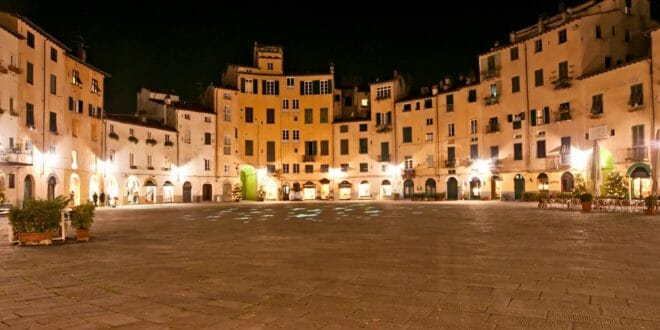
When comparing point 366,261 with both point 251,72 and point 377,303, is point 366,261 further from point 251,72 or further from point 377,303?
point 251,72

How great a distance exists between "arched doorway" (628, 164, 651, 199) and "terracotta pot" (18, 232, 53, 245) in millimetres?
37704

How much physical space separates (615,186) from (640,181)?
192 inches

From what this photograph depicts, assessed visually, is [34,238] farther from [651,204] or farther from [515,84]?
[515,84]

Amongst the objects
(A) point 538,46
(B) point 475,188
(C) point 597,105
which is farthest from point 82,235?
(B) point 475,188

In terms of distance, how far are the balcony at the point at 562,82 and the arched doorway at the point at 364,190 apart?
88.5 ft

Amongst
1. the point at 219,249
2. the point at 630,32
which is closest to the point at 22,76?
the point at 219,249

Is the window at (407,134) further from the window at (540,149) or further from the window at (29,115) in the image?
the window at (29,115)

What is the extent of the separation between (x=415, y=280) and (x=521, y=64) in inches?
1758

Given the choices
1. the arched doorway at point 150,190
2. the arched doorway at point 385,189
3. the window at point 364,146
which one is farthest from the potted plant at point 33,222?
the window at point 364,146

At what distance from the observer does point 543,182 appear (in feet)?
147

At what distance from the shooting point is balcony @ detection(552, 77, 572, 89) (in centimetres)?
4134

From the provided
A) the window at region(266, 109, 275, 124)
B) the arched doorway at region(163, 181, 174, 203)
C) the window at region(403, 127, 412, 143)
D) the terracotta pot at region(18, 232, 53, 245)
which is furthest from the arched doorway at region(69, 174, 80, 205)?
the window at region(403, 127, 412, 143)

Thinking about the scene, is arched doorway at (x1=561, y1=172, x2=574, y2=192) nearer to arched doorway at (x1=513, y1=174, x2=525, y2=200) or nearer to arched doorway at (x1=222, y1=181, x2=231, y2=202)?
arched doorway at (x1=513, y1=174, x2=525, y2=200)

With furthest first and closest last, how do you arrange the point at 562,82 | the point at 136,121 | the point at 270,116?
Result: the point at 270,116
the point at 136,121
the point at 562,82
